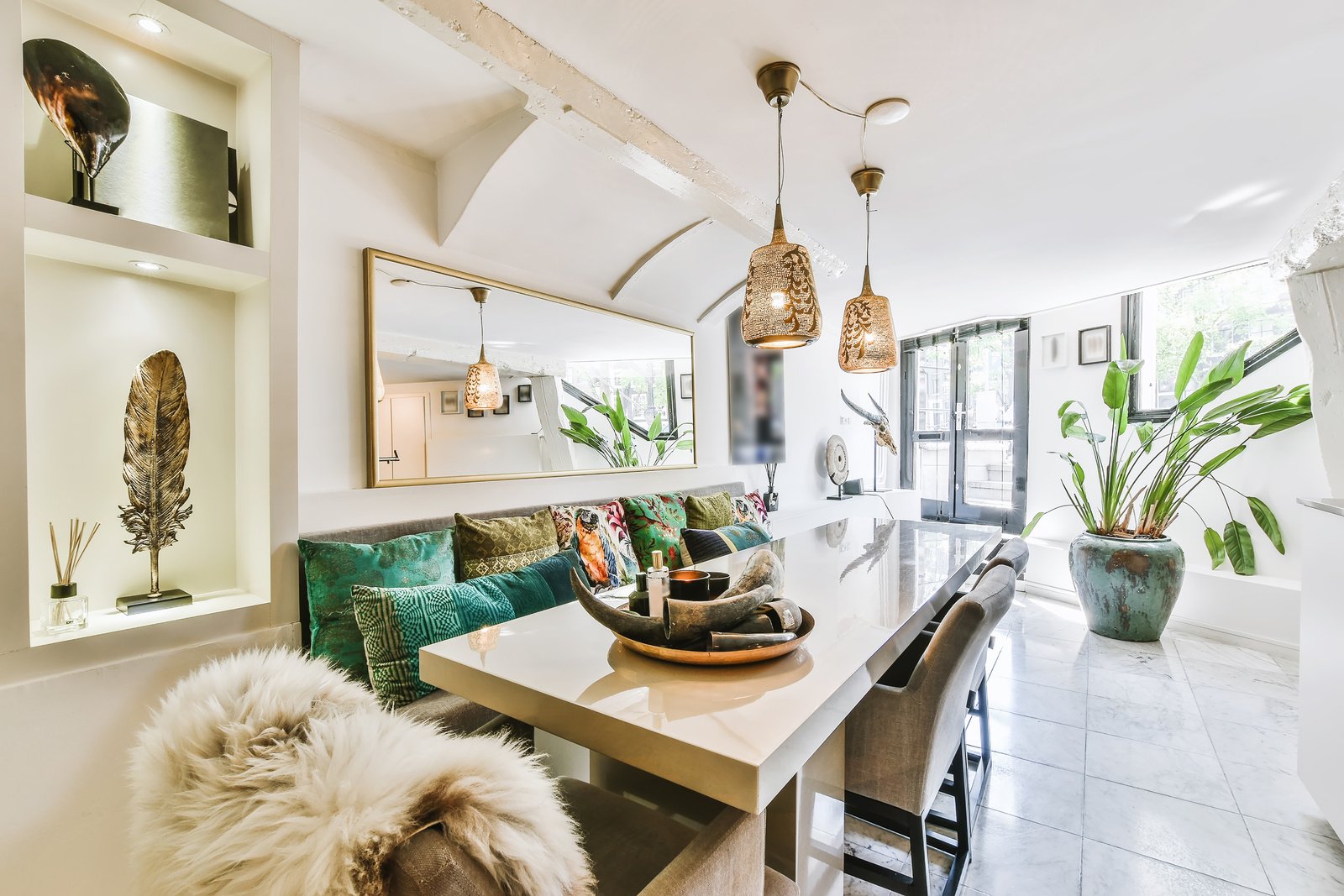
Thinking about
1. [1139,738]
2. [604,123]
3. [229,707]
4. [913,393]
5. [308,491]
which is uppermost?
[604,123]

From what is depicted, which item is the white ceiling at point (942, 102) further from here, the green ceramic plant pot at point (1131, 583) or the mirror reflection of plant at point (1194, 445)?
the green ceramic plant pot at point (1131, 583)

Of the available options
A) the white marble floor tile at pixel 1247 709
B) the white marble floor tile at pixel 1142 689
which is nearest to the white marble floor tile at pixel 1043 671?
the white marble floor tile at pixel 1142 689

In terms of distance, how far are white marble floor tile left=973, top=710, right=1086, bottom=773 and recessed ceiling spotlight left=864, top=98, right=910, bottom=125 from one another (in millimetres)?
2562

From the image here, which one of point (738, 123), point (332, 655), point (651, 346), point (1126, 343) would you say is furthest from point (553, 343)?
point (1126, 343)

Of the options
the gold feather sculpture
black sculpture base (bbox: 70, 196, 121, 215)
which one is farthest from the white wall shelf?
the gold feather sculpture

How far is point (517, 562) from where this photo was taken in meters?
2.18

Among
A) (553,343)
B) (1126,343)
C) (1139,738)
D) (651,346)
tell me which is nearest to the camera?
(1139,738)

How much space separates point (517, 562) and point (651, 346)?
1798mm

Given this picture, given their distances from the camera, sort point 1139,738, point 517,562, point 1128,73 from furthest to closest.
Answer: point 1139,738
point 517,562
point 1128,73

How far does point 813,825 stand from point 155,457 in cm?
195

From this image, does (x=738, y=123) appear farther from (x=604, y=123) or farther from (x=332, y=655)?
(x=332, y=655)

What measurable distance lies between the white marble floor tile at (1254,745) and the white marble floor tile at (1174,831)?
519 mm

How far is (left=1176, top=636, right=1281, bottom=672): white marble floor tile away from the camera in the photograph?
321 centimetres

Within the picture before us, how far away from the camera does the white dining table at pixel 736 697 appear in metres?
0.76
